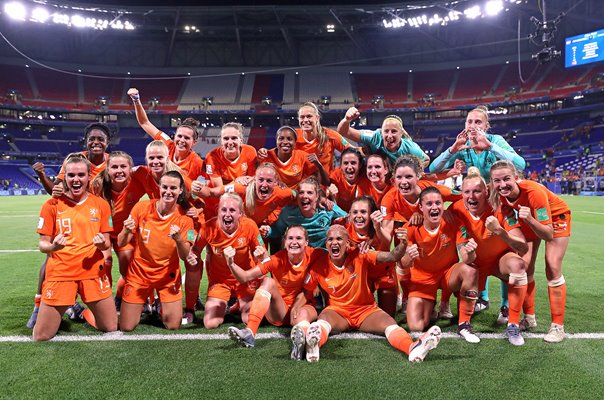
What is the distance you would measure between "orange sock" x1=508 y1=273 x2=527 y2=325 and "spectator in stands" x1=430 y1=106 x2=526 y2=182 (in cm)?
137

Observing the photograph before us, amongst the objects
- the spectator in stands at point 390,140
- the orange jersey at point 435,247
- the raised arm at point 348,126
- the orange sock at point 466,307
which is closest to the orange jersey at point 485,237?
the orange jersey at point 435,247

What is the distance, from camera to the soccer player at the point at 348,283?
3.93 meters

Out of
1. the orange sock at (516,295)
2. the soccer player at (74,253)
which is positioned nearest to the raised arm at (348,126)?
the orange sock at (516,295)

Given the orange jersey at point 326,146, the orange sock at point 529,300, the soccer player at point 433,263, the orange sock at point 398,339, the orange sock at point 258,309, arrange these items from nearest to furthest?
the orange sock at point 398,339 → the orange sock at point 258,309 → the soccer player at point 433,263 → the orange sock at point 529,300 → the orange jersey at point 326,146

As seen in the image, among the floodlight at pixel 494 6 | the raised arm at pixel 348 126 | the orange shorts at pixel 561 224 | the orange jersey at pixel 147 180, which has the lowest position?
the orange shorts at pixel 561 224

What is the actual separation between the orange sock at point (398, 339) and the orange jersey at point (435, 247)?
792mm

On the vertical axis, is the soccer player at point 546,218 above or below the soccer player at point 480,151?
below

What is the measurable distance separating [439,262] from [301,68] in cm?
4551

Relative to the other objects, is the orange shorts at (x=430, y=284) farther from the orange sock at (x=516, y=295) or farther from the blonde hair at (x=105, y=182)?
the blonde hair at (x=105, y=182)

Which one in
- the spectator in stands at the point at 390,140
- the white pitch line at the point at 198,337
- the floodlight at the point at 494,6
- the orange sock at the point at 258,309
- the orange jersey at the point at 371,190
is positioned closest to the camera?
the orange sock at the point at 258,309

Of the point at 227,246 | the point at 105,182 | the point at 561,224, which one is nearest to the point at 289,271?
the point at 227,246

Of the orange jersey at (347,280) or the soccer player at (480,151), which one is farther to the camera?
the soccer player at (480,151)

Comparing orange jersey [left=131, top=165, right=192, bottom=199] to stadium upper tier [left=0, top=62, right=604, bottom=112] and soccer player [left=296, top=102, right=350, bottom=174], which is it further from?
stadium upper tier [left=0, top=62, right=604, bottom=112]

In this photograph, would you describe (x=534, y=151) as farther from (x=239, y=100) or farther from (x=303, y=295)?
(x=303, y=295)
